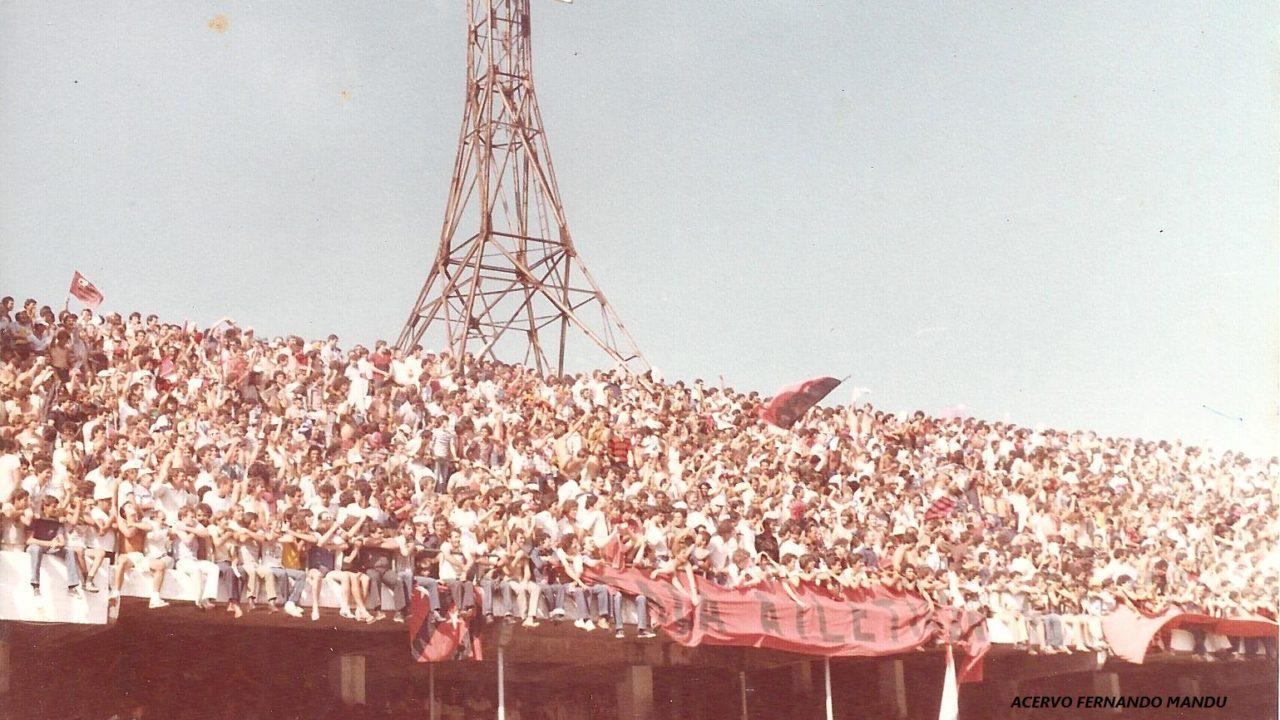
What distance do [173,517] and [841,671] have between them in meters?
10.8

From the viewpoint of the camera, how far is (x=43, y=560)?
12945 millimetres

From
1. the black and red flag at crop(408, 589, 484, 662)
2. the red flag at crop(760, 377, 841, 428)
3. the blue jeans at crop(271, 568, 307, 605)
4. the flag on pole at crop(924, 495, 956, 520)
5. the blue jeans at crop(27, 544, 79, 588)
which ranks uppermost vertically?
the red flag at crop(760, 377, 841, 428)

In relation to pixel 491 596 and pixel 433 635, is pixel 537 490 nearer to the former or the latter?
pixel 491 596

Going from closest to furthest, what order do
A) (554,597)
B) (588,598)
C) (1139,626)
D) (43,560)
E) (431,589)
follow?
(43,560)
(431,589)
(554,597)
(588,598)
(1139,626)

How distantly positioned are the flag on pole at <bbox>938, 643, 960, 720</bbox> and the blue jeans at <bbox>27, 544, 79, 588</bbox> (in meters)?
11.6

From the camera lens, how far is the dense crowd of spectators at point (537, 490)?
47.5ft

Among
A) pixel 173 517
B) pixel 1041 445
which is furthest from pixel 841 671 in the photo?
pixel 173 517

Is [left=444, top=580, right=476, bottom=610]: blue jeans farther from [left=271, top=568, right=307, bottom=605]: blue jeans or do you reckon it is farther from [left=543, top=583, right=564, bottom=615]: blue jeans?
[left=271, top=568, right=307, bottom=605]: blue jeans

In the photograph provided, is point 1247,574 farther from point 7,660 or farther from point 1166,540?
point 7,660

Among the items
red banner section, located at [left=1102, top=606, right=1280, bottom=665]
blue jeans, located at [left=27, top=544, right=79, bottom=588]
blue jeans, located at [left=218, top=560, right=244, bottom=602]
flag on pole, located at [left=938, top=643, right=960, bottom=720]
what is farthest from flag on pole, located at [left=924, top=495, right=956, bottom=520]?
blue jeans, located at [left=27, top=544, right=79, bottom=588]

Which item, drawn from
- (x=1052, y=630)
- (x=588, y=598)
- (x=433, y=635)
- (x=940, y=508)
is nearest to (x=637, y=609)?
(x=588, y=598)

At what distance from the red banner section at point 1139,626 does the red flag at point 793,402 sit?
7972mm

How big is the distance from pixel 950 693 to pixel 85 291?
14.2 metres

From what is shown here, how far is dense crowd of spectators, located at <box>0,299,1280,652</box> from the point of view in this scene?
14492 millimetres
